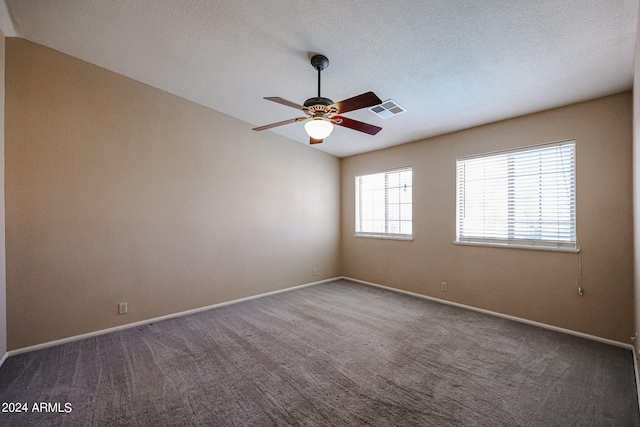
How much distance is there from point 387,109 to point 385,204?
6.55 ft

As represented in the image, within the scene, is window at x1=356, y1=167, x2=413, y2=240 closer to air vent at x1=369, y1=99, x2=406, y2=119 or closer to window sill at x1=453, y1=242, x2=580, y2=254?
window sill at x1=453, y1=242, x2=580, y2=254

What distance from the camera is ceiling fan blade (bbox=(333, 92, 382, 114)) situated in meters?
2.05

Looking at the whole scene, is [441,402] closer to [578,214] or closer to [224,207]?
[578,214]

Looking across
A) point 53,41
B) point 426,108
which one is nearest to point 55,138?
point 53,41

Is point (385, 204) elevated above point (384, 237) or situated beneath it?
elevated above

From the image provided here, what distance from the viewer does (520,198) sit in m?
3.42

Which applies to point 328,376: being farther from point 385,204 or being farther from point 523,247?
point 385,204

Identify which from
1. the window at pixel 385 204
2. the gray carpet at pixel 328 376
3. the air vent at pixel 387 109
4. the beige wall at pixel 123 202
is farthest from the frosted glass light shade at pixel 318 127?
the window at pixel 385 204

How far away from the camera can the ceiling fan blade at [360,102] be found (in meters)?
2.05

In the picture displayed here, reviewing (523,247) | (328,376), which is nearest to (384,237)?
(523,247)

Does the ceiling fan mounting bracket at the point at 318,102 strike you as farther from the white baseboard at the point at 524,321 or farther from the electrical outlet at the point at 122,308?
the white baseboard at the point at 524,321

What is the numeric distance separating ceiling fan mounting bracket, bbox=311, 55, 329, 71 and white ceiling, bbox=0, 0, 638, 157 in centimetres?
6

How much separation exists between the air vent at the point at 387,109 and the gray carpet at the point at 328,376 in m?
2.65

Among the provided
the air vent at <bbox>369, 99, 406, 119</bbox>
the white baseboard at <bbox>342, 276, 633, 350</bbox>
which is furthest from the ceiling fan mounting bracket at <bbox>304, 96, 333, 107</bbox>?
the white baseboard at <bbox>342, 276, 633, 350</bbox>
